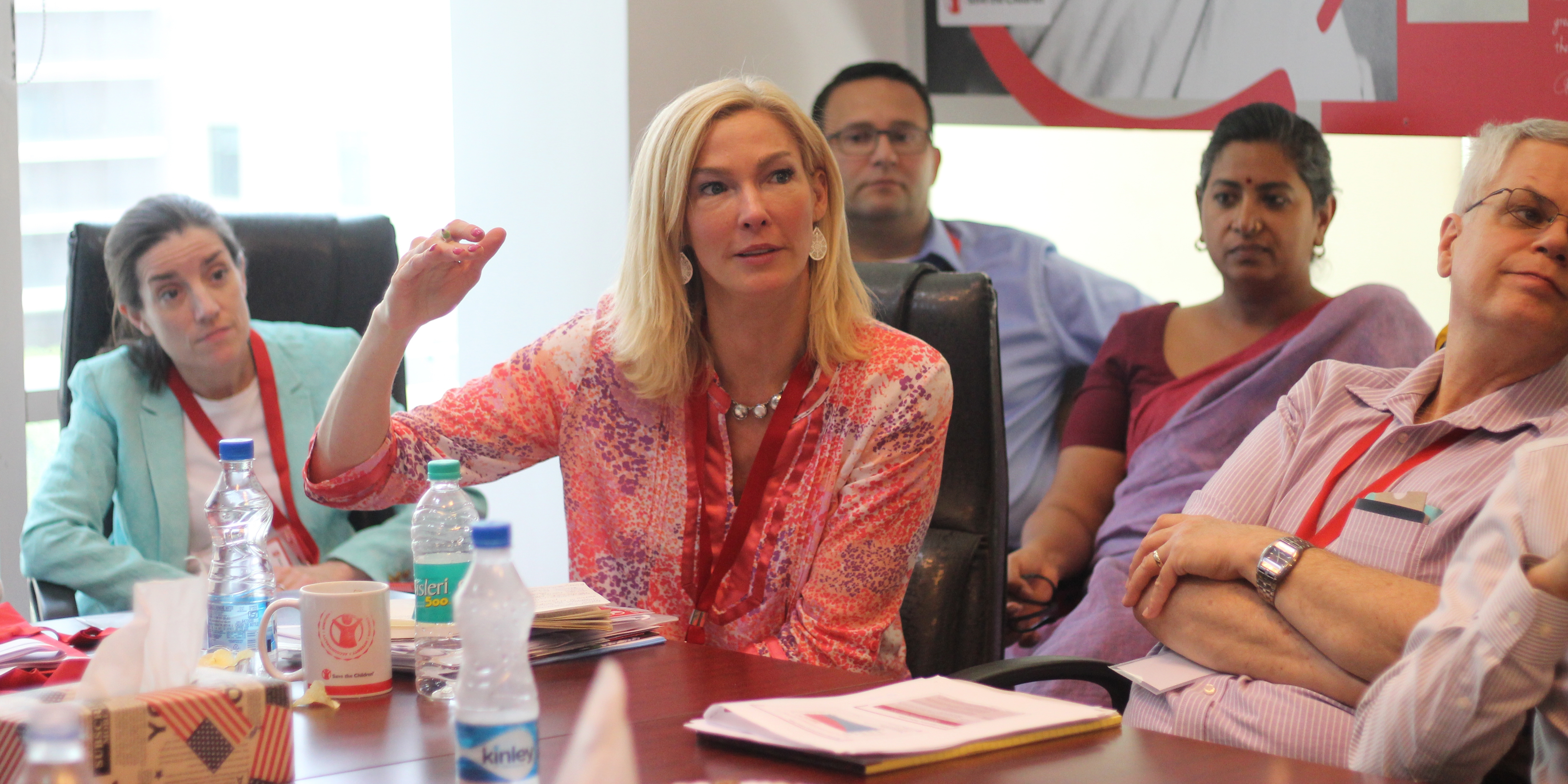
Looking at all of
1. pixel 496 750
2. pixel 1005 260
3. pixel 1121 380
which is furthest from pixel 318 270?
pixel 496 750

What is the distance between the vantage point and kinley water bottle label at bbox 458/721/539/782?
2.89ft

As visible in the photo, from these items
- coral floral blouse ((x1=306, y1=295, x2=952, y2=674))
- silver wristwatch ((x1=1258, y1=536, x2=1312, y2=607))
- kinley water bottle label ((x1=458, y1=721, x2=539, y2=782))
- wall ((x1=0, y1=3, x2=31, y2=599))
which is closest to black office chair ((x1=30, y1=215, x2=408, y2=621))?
wall ((x1=0, y1=3, x2=31, y2=599))

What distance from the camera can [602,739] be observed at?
69cm

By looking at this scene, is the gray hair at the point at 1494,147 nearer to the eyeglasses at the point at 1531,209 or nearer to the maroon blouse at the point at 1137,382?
the eyeglasses at the point at 1531,209

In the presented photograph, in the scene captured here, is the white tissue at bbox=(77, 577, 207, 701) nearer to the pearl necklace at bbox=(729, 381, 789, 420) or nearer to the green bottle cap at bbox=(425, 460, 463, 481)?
the green bottle cap at bbox=(425, 460, 463, 481)

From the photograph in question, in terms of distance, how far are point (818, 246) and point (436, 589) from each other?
87 centimetres

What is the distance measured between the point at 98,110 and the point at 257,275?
766 mm

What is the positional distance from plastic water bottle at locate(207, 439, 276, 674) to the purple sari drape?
1.54m

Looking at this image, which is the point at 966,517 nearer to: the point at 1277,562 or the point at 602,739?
the point at 1277,562

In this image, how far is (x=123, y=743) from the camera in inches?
37.7

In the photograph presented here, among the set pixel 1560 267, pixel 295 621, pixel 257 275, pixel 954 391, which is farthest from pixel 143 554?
pixel 1560 267

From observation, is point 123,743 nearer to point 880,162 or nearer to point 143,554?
point 143,554

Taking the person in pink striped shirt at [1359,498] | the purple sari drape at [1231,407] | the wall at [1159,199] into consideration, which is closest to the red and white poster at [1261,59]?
the wall at [1159,199]

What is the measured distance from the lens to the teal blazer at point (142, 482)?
2338mm
